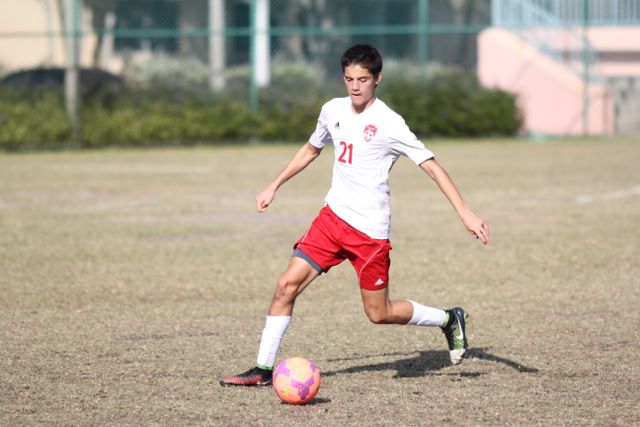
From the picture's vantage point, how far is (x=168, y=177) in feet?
67.6

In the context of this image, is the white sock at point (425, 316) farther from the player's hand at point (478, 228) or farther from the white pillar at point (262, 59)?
the white pillar at point (262, 59)

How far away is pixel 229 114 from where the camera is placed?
2811cm

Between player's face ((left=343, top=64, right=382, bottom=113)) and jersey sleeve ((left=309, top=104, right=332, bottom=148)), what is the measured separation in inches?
10.8

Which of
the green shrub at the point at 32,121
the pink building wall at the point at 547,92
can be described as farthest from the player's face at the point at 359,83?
the pink building wall at the point at 547,92

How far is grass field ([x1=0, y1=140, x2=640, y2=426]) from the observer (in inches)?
254

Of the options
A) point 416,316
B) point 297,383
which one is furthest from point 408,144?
point 297,383

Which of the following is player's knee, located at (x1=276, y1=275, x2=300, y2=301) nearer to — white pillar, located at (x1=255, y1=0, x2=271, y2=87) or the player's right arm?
the player's right arm

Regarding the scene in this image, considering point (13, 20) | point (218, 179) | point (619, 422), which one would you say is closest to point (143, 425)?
point (619, 422)

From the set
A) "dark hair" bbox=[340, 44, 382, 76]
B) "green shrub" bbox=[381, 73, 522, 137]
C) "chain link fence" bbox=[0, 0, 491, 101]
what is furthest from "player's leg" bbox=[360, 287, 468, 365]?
"green shrub" bbox=[381, 73, 522, 137]

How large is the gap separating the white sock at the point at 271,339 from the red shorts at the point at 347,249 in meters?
0.38

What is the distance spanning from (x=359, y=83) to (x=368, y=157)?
17.6 inches

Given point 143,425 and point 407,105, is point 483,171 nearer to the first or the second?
point 407,105

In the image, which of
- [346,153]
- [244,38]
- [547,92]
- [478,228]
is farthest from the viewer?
[244,38]

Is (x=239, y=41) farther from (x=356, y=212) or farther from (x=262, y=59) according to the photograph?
(x=356, y=212)
